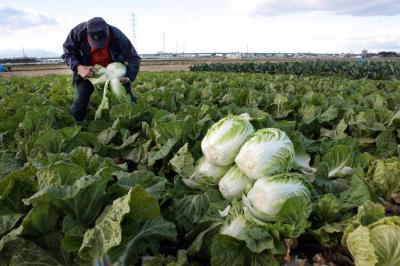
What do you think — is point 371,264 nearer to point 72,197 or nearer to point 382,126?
point 72,197

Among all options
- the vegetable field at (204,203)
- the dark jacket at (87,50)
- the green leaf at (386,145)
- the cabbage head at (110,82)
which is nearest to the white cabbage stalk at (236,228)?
the vegetable field at (204,203)

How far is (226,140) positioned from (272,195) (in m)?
0.59

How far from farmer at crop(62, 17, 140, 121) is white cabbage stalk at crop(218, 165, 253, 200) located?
134 inches

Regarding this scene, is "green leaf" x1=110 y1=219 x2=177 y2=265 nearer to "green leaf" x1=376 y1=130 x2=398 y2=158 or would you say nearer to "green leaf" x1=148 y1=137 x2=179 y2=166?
"green leaf" x1=148 y1=137 x2=179 y2=166

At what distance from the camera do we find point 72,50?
6047 millimetres

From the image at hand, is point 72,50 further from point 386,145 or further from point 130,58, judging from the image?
point 386,145

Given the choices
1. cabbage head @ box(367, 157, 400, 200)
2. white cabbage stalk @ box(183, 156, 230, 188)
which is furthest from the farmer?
cabbage head @ box(367, 157, 400, 200)

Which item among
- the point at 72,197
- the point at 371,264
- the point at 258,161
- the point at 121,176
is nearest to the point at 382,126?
the point at 258,161

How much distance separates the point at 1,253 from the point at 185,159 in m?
1.50

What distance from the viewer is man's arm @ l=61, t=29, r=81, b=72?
19.5ft

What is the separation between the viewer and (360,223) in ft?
7.64

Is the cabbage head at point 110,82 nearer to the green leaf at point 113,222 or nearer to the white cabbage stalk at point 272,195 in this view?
the white cabbage stalk at point 272,195

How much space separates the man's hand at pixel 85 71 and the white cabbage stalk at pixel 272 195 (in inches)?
151

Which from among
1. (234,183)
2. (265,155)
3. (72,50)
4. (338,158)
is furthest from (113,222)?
(72,50)
